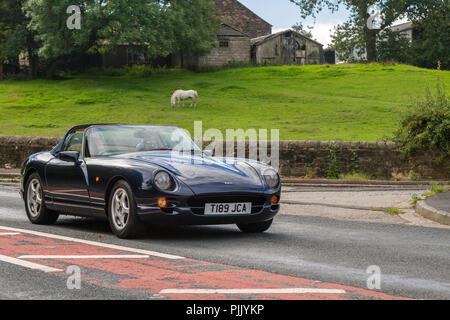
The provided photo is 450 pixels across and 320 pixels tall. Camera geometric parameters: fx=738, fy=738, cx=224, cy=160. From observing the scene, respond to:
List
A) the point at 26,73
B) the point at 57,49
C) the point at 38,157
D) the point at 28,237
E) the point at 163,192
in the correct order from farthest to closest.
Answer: the point at 26,73 → the point at 57,49 → the point at 38,157 → the point at 28,237 → the point at 163,192

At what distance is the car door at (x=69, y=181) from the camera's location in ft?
31.4

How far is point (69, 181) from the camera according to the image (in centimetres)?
985

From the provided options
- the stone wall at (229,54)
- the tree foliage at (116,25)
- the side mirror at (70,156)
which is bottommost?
the side mirror at (70,156)

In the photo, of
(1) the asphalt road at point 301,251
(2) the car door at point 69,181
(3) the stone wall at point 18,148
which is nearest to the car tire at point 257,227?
(1) the asphalt road at point 301,251

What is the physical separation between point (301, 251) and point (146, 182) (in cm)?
194

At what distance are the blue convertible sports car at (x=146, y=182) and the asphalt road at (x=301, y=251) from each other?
0.99ft

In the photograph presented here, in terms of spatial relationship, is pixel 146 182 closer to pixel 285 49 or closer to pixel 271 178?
pixel 271 178

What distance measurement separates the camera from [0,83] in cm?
5244

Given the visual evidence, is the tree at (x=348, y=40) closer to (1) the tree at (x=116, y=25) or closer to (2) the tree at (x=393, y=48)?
(2) the tree at (x=393, y=48)

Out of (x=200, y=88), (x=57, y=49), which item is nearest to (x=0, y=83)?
(x=57, y=49)

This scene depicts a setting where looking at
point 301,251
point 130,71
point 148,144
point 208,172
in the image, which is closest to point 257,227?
point 208,172

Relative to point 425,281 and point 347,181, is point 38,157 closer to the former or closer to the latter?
point 425,281

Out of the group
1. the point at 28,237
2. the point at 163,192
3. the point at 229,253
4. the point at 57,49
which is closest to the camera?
the point at 229,253
